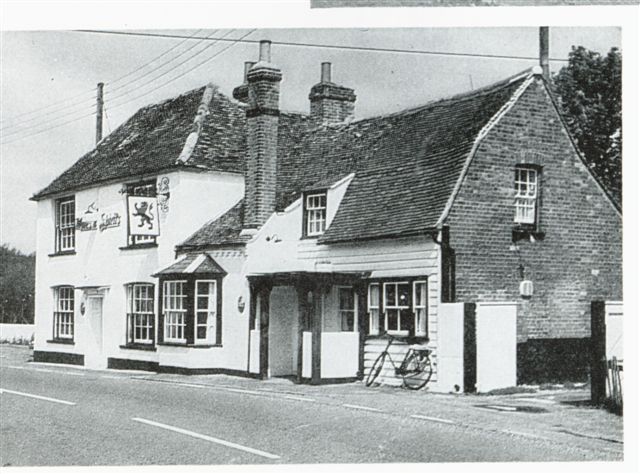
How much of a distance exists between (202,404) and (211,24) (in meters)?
4.31

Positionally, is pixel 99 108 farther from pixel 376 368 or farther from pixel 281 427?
pixel 376 368

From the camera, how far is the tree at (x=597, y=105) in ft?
36.8

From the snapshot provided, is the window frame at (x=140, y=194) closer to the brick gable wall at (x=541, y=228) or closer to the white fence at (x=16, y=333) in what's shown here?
the white fence at (x=16, y=333)

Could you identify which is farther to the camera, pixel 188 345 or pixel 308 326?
pixel 188 345

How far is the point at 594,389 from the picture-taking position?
1190 centimetres

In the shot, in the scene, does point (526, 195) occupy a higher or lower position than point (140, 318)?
higher

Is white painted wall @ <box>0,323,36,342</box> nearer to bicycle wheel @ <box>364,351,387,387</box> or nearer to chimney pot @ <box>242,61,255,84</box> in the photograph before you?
chimney pot @ <box>242,61,255,84</box>

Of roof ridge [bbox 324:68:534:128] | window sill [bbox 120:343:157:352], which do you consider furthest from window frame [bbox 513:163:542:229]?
window sill [bbox 120:343:157:352]

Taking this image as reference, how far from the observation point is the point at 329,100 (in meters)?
13.5

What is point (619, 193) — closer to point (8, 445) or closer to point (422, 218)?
point (422, 218)

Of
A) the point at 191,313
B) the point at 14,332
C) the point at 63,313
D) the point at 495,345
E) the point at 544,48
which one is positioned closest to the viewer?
the point at 544,48

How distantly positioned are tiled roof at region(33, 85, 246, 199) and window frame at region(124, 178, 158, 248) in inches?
7.1

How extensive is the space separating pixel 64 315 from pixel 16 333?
929mm

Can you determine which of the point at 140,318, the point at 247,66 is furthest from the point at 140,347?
the point at 247,66
